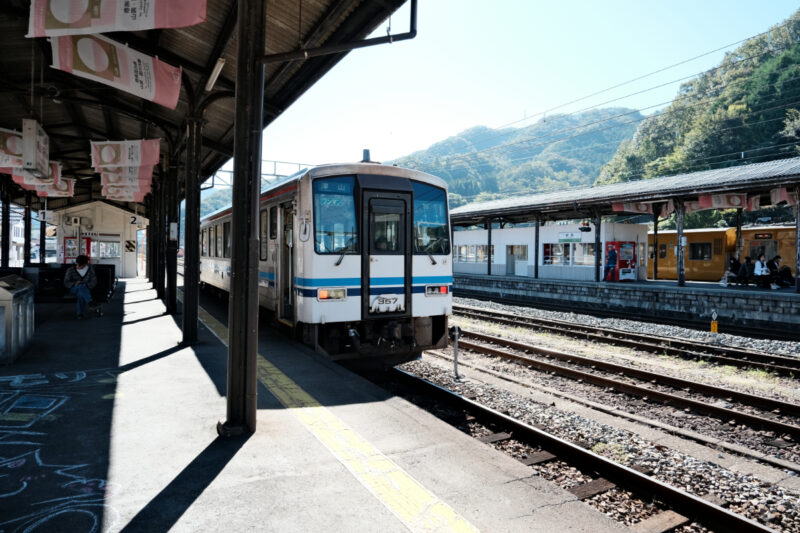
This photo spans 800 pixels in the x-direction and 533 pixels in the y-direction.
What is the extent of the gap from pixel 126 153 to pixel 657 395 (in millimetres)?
10787

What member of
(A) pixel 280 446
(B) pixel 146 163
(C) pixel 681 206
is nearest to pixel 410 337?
(A) pixel 280 446

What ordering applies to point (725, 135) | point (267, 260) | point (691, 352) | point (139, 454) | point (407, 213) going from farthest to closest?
1. point (725, 135)
2. point (691, 352)
3. point (267, 260)
4. point (407, 213)
5. point (139, 454)

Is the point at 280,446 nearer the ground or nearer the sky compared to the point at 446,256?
nearer the ground

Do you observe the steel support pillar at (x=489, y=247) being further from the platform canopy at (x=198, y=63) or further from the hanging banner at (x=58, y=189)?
the hanging banner at (x=58, y=189)

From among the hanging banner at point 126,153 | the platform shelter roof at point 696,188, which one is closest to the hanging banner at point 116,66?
the hanging banner at point 126,153

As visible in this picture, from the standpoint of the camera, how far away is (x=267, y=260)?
8945mm

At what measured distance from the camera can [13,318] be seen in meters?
6.69

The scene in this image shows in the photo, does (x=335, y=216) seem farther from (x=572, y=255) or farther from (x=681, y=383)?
(x=572, y=255)

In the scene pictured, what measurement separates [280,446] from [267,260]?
17.2 feet

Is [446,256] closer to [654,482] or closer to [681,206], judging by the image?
[654,482]

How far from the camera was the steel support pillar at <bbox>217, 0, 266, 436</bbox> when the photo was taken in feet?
14.1

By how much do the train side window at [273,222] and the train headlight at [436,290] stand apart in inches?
105

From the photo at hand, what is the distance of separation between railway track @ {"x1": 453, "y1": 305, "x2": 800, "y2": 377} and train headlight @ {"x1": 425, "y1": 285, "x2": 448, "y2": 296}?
5.52m

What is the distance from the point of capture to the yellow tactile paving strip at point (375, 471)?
3041mm
